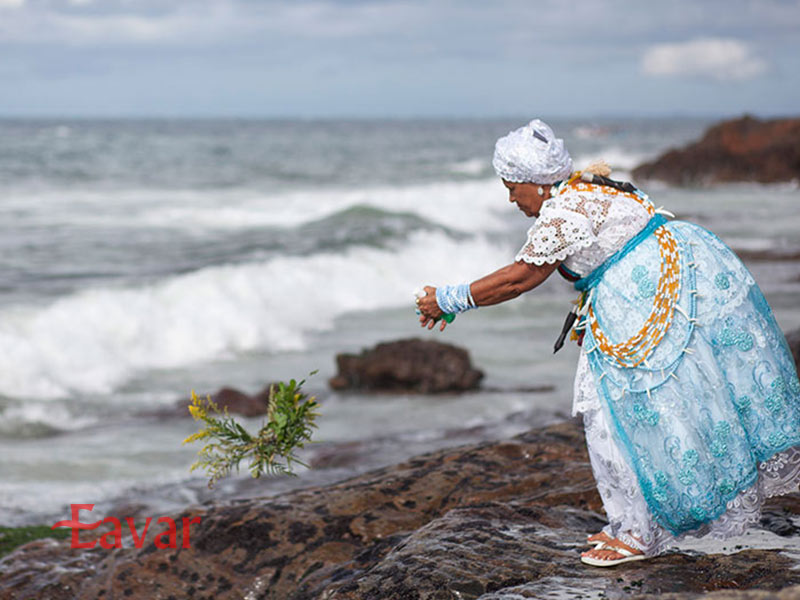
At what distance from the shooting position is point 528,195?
4.04 metres

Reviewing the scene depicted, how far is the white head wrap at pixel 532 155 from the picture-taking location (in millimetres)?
3926

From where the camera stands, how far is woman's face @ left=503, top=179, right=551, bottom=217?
13.2 feet

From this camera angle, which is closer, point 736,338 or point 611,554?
point 736,338

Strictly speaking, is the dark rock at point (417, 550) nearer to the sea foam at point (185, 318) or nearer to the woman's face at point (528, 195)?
the woman's face at point (528, 195)

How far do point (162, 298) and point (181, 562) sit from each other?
11.5m

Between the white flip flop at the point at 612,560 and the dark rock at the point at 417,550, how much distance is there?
44 millimetres

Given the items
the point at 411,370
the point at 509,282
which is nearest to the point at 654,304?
the point at 509,282

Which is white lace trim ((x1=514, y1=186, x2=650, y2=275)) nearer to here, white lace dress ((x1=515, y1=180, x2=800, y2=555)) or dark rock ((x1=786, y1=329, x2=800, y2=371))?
white lace dress ((x1=515, y1=180, x2=800, y2=555))

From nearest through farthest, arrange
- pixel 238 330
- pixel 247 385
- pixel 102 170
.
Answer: pixel 247 385 → pixel 238 330 → pixel 102 170

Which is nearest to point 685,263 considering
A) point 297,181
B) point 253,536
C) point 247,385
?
point 253,536

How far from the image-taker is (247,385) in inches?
476

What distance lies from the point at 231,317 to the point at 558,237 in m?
11.6

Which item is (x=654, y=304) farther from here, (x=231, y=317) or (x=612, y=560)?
(x=231, y=317)

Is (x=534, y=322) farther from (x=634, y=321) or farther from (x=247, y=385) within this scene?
(x=634, y=321)
